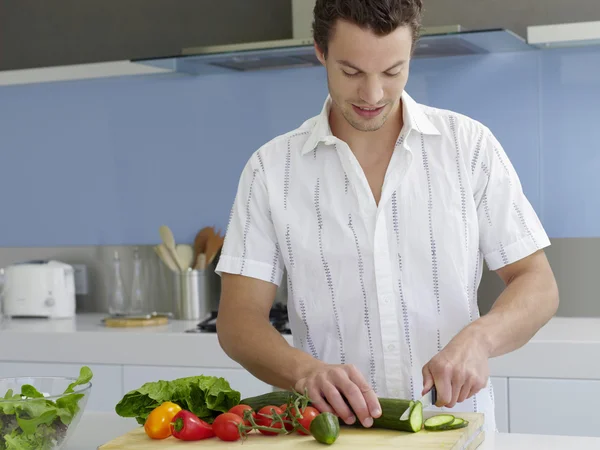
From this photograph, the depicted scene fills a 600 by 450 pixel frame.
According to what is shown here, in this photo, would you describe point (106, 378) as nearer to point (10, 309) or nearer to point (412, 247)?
point (10, 309)

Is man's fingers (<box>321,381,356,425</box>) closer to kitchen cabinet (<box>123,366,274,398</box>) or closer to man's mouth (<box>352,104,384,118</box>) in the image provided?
man's mouth (<box>352,104,384,118</box>)

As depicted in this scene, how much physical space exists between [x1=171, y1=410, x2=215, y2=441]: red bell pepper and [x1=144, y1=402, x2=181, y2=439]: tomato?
15 mm

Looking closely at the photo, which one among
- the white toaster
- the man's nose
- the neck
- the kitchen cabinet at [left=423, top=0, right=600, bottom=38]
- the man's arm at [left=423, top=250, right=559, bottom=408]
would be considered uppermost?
the kitchen cabinet at [left=423, top=0, right=600, bottom=38]

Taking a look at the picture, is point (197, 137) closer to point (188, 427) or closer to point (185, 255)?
point (185, 255)

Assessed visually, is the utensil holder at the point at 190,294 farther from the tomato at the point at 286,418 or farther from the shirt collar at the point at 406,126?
the tomato at the point at 286,418

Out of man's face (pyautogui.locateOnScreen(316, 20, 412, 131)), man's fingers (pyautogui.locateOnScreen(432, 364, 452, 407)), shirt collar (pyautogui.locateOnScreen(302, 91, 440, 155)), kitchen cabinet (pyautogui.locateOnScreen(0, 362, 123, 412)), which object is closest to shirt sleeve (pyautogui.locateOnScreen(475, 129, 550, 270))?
shirt collar (pyautogui.locateOnScreen(302, 91, 440, 155))

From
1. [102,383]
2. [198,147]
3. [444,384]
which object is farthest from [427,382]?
[198,147]

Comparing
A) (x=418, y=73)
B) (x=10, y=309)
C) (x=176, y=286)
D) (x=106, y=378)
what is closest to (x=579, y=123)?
(x=418, y=73)

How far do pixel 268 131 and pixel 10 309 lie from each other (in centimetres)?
114

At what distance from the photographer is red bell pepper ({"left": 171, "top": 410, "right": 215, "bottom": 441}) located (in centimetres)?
154

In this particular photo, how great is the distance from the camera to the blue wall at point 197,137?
315cm

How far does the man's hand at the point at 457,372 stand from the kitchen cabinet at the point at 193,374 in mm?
1315

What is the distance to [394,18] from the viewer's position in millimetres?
1640

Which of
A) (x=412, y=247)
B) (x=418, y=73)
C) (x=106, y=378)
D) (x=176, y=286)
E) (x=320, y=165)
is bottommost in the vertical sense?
(x=106, y=378)
